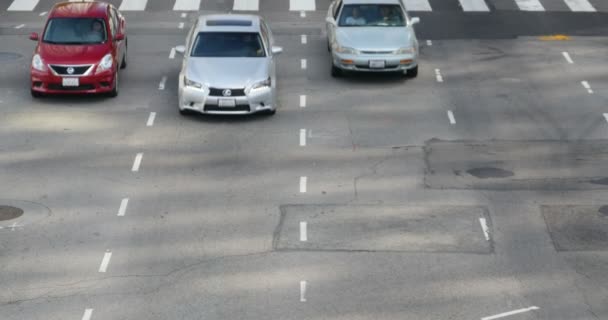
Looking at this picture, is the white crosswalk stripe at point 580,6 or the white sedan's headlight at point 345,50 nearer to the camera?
the white sedan's headlight at point 345,50

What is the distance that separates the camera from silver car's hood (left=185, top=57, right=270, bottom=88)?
25297mm

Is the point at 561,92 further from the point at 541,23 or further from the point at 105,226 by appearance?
the point at 105,226

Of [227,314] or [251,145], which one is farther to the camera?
[251,145]

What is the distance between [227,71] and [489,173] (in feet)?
19.6

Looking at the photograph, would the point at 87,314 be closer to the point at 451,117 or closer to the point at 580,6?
the point at 451,117

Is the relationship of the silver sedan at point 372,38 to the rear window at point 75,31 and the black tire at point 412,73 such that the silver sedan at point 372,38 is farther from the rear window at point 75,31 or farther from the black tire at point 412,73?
the rear window at point 75,31

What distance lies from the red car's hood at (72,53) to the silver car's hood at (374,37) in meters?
5.25

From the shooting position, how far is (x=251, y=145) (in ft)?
78.8

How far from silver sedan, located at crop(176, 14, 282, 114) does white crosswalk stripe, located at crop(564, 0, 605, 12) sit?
12.5 meters

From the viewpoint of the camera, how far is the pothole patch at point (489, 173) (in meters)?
22.4

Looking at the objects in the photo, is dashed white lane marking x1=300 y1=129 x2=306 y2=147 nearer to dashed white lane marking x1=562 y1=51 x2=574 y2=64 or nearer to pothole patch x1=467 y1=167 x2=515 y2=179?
pothole patch x1=467 y1=167 x2=515 y2=179

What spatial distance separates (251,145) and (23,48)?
9.78 meters

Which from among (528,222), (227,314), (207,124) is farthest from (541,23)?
(227,314)

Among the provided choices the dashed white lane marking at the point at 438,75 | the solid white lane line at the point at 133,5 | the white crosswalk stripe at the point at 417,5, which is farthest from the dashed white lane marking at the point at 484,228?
the solid white lane line at the point at 133,5
